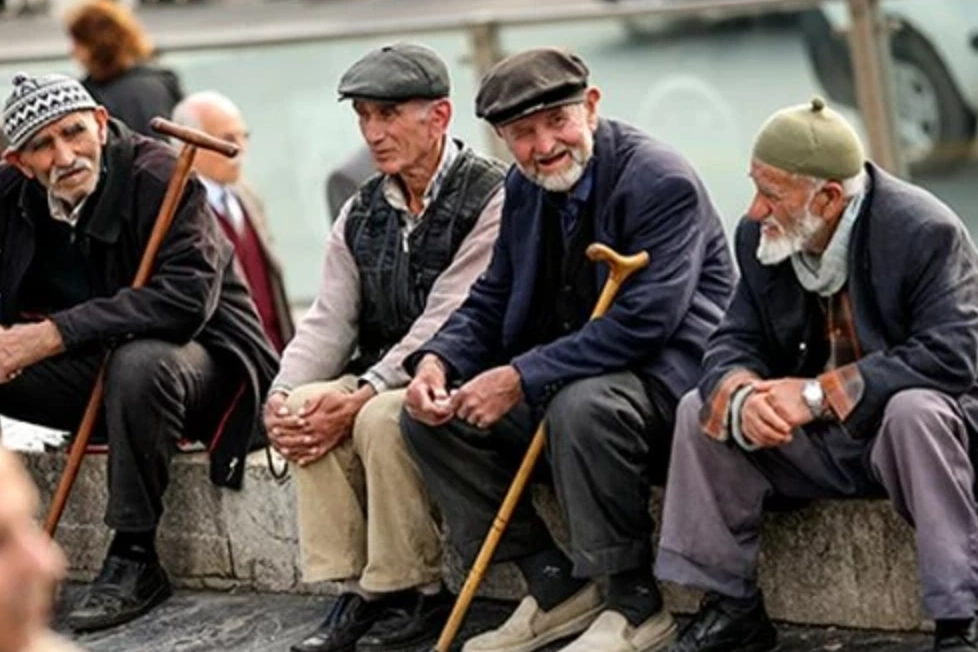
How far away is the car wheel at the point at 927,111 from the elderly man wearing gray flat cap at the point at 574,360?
4756 mm

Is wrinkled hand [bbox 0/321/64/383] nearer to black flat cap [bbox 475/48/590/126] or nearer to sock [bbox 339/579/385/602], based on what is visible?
sock [bbox 339/579/385/602]

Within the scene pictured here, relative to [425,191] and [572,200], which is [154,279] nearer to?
[425,191]

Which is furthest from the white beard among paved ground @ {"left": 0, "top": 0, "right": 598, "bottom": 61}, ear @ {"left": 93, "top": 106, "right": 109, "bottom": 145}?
paved ground @ {"left": 0, "top": 0, "right": 598, "bottom": 61}

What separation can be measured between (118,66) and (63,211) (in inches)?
126

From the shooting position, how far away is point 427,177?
662 cm

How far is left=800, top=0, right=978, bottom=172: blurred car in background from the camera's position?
10.8 m

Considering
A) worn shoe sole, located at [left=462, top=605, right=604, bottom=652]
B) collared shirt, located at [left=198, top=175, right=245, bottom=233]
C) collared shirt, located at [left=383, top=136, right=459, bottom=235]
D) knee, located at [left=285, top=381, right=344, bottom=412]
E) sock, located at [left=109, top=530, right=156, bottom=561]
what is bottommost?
worn shoe sole, located at [left=462, top=605, right=604, bottom=652]

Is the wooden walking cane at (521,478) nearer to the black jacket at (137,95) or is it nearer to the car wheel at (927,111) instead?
the black jacket at (137,95)

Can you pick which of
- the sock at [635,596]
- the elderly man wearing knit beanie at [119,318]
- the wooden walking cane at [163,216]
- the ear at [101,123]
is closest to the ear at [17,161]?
the elderly man wearing knit beanie at [119,318]

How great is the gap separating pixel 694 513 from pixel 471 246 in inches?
42.7

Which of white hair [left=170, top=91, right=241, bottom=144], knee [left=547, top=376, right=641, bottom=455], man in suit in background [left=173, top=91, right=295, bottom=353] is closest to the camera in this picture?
knee [left=547, top=376, right=641, bottom=455]

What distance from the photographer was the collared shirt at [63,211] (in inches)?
281

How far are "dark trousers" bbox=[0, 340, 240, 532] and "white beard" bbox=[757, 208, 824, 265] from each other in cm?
189

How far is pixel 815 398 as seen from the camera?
5715 mm
